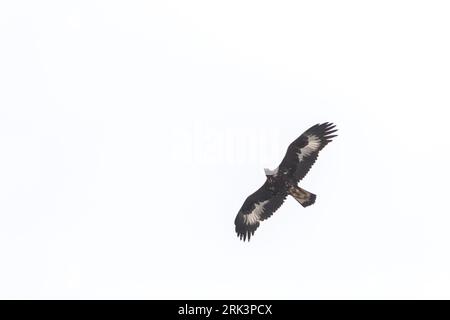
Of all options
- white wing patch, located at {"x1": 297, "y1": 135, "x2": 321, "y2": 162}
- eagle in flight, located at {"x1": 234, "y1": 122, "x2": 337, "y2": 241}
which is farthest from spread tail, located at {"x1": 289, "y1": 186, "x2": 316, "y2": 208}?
white wing patch, located at {"x1": 297, "y1": 135, "x2": 321, "y2": 162}

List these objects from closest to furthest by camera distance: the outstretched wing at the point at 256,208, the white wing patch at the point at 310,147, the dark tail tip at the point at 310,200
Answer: the dark tail tip at the point at 310,200
the white wing patch at the point at 310,147
the outstretched wing at the point at 256,208

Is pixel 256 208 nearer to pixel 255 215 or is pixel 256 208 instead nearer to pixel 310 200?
pixel 255 215

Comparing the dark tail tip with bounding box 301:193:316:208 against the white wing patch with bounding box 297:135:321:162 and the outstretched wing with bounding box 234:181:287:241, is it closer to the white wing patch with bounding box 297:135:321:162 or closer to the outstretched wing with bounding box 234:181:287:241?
the outstretched wing with bounding box 234:181:287:241

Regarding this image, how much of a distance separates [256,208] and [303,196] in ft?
7.77

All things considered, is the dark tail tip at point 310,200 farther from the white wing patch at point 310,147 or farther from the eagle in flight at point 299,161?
the white wing patch at point 310,147

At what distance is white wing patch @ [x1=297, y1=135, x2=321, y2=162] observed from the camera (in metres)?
44.9

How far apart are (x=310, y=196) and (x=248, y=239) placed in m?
3.55

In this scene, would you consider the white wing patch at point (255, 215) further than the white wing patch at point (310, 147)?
Yes

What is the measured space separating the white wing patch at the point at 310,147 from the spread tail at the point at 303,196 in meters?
1.06

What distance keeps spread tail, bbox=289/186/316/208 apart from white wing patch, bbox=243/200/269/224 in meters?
1.60

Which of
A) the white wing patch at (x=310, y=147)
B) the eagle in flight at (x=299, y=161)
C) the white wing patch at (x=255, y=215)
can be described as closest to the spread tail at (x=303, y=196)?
the eagle in flight at (x=299, y=161)

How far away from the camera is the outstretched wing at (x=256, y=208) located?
45656 mm

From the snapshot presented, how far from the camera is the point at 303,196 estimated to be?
44.5 meters
